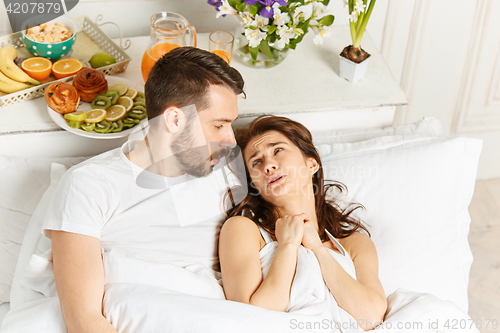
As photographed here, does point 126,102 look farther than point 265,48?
No

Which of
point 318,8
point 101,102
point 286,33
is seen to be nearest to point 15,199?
point 101,102

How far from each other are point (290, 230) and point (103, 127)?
0.69 meters

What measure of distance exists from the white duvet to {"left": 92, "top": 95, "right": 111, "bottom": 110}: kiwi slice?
521 millimetres

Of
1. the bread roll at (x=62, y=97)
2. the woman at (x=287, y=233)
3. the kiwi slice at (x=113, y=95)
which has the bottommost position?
the woman at (x=287, y=233)

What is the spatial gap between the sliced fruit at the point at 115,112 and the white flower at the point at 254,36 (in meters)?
0.49

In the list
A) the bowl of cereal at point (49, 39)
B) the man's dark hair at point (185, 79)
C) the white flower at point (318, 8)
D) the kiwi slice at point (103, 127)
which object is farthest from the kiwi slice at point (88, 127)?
the white flower at point (318, 8)

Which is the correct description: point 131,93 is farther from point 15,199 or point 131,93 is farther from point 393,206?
point 393,206

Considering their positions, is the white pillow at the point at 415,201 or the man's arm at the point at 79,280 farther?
the white pillow at the point at 415,201

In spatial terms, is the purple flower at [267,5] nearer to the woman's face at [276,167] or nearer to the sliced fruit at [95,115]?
the woman's face at [276,167]

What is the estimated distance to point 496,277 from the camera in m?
2.03

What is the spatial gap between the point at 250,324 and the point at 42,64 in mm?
1159

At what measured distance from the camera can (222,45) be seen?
1649mm

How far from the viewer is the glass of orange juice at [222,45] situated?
1647 millimetres

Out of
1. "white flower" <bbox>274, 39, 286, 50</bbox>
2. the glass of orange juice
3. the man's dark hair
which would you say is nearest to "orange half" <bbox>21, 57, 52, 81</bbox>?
the man's dark hair
